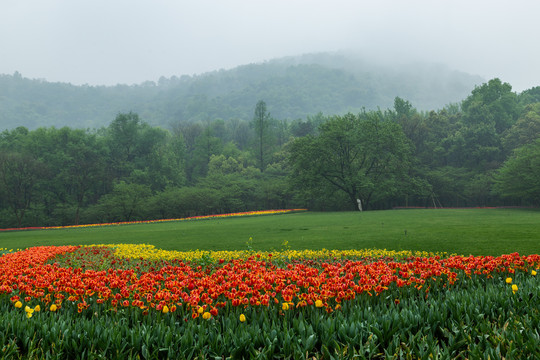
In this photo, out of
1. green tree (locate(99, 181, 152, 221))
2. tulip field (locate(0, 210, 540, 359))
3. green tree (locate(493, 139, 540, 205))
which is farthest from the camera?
green tree (locate(99, 181, 152, 221))

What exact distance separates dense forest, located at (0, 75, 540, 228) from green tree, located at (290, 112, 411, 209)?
12cm

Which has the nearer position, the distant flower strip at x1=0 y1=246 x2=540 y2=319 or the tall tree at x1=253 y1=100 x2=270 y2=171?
the distant flower strip at x1=0 y1=246 x2=540 y2=319

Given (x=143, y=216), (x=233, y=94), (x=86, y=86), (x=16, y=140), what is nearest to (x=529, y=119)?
(x=143, y=216)

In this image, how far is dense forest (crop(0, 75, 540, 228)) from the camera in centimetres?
4050

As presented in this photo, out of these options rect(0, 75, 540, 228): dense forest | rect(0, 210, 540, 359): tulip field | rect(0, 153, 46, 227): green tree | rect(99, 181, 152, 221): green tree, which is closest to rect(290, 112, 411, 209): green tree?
rect(0, 75, 540, 228): dense forest

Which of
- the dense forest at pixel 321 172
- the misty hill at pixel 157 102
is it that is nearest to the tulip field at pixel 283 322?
the dense forest at pixel 321 172

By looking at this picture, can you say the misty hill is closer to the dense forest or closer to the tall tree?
the tall tree

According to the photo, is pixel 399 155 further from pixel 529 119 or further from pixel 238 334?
pixel 238 334

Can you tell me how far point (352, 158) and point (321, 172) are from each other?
14.6 ft

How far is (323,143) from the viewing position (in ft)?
140

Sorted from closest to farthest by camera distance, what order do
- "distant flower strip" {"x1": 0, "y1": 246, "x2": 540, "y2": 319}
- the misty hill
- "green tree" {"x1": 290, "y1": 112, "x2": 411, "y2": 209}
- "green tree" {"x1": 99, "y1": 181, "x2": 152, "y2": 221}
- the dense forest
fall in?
1. "distant flower strip" {"x1": 0, "y1": 246, "x2": 540, "y2": 319}
2. "green tree" {"x1": 99, "y1": 181, "x2": 152, "y2": 221}
3. the dense forest
4. "green tree" {"x1": 290, "y1": 112, "x2": 411, "y2": 209}
5. the misty hill

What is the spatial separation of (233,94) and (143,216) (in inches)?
5637

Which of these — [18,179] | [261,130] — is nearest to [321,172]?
[261,130]

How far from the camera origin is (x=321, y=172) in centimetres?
4275
